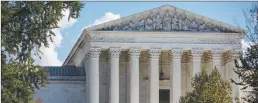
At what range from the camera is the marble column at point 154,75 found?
59.3m

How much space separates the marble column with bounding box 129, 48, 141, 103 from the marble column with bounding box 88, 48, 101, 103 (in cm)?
271

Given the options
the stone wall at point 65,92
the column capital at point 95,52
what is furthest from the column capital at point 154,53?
the stone wall at point 65,92

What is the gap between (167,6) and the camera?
197 ft

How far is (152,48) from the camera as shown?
59.9m

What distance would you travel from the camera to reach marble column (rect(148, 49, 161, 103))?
59.3 meters

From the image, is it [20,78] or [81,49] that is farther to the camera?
[81,49]

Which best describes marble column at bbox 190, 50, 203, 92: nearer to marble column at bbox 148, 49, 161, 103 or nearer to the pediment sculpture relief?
the pediment sculpture relief

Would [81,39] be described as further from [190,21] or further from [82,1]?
[82,1]

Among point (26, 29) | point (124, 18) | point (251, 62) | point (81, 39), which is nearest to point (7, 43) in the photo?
point (26, 29)

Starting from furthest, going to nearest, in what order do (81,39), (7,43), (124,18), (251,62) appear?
1. (81,39)
2. (124,18)
3. (251,62)
4. (7,43)

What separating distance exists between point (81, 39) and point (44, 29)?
36858 mm

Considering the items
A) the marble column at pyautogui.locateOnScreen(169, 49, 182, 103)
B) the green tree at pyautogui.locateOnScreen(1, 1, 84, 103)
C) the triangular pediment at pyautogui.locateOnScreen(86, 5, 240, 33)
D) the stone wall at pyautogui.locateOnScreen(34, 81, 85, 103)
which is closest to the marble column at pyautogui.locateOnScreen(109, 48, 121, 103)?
the triangular pediment at pyautogui.locateOnScreen(86, 5, 240, 33)

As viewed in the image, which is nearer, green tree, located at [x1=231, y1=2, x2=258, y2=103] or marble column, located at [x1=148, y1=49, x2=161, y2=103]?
green tree, located at [x1=231, y1=2, x2=258, y2=103]

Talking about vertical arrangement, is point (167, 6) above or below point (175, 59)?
above
